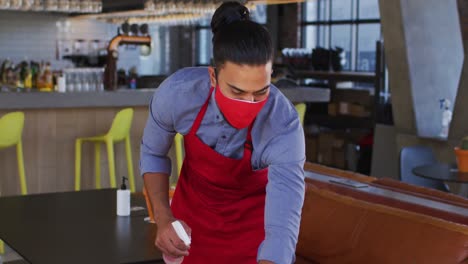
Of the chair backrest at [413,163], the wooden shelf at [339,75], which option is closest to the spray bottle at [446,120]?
the chair backrest at [413,163]

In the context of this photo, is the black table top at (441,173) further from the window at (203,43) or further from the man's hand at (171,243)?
the window at (203,43)

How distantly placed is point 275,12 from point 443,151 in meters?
6.04

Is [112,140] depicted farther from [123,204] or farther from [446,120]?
[446,120]

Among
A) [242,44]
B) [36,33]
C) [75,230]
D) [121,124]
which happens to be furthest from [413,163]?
[36,33]

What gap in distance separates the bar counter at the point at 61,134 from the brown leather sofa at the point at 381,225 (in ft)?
10.8

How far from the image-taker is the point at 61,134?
710cm

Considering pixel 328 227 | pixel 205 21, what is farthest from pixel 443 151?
pixel 205 21

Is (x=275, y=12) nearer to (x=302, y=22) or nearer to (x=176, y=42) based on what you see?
(x=302, y=22)

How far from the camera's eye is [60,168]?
715cm

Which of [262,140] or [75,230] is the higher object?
[262,140]

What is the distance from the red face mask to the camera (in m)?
2.11

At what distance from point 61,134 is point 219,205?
4789 mm

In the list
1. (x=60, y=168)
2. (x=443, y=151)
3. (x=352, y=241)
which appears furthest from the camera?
(x=443, y=151)

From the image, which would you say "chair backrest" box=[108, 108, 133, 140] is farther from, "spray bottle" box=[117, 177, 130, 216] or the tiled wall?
the tiled wall
